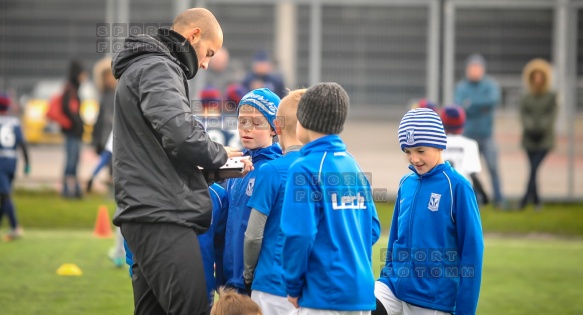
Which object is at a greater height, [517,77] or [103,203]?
[517,77]

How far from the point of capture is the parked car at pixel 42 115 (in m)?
18.8

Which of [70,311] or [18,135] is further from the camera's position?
[18,135]

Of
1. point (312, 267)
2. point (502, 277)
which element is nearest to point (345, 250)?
point (312, 267)

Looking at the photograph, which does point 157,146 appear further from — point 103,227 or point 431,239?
point 103,227

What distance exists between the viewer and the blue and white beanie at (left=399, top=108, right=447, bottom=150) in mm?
5406

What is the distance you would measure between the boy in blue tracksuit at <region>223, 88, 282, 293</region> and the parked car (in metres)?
12.9

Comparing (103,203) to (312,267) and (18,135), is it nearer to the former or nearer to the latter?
(18,135)

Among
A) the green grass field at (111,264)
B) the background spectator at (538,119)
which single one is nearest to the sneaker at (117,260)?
the green grass field at (111,264)

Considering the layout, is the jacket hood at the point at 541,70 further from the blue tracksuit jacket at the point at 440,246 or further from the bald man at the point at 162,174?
the bald man at the point at 162,174

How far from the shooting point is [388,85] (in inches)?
593

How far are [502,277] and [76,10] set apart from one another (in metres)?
10.1

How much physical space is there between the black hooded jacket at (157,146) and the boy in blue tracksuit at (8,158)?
23.7 ft

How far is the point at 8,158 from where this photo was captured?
11.9m

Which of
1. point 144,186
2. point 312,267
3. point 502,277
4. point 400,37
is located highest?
point 400,37
